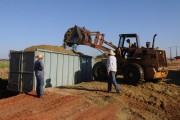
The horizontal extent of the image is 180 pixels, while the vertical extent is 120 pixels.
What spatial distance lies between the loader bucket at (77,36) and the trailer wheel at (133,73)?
3580 millimetres

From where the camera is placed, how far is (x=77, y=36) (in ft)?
55.2

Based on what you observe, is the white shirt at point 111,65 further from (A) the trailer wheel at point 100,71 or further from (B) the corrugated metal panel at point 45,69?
(A) the trailer wheel at point 100,71

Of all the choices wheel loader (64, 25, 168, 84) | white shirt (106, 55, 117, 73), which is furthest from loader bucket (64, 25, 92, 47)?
white shirt (106, 55, 117, 73)

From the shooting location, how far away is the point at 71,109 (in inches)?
372

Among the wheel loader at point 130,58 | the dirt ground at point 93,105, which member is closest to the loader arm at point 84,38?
the wheel loader at point 130,58

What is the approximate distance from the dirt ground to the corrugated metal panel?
1.63 metres

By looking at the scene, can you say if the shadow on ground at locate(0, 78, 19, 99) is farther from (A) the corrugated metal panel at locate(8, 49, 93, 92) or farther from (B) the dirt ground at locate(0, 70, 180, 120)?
(B) the dirt ground at locate(0, 70, 180, 120)

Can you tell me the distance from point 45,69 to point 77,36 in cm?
411

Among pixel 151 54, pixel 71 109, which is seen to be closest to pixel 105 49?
pixel 151 54

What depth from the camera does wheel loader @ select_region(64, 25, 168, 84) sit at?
46.8 feet

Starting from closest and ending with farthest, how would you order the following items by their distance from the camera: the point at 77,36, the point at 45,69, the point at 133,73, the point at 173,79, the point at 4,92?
the point at 45,69, the point at 133,73, the point at 77,36, the point at 4,92, the point at 173,79

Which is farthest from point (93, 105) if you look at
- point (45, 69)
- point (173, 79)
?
point (173, 79)

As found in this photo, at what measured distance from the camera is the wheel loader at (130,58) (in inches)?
561

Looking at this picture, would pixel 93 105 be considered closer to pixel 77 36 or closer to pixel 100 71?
pixel 100 71
